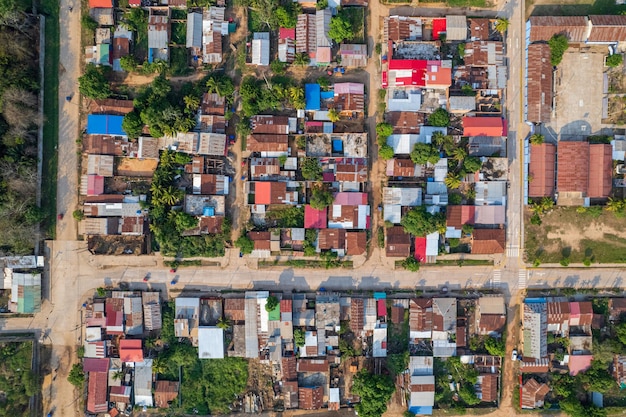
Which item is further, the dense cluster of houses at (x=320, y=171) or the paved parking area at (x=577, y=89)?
the paved parking area at (x=577, y=89)

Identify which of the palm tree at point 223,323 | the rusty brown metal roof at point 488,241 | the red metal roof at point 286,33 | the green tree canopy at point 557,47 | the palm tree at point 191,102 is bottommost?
the palm tree at point 223,323

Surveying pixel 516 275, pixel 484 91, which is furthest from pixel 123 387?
pixel 484 91

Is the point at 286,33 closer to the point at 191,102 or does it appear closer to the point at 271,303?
the point at 191,102

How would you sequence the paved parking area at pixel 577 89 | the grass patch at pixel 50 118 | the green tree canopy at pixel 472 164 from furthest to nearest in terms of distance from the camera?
the paved parking area at pixel 577 89 < the grass patch at pixel 50 118 < the green tree canopy at pixel 472 164

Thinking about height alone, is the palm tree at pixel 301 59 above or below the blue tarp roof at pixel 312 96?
above

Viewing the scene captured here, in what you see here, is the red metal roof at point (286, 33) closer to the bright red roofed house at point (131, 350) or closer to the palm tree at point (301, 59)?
the palm tree at point (301, 59)

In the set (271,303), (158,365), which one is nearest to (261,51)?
(271,303)

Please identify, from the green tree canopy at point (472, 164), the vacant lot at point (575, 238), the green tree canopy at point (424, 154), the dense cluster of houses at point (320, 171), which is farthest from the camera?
the vacant lot at point (575, 238)

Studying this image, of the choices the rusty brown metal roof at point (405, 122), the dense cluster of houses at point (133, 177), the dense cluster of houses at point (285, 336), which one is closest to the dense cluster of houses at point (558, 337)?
the dense cluster of houses at point (285, 336)
